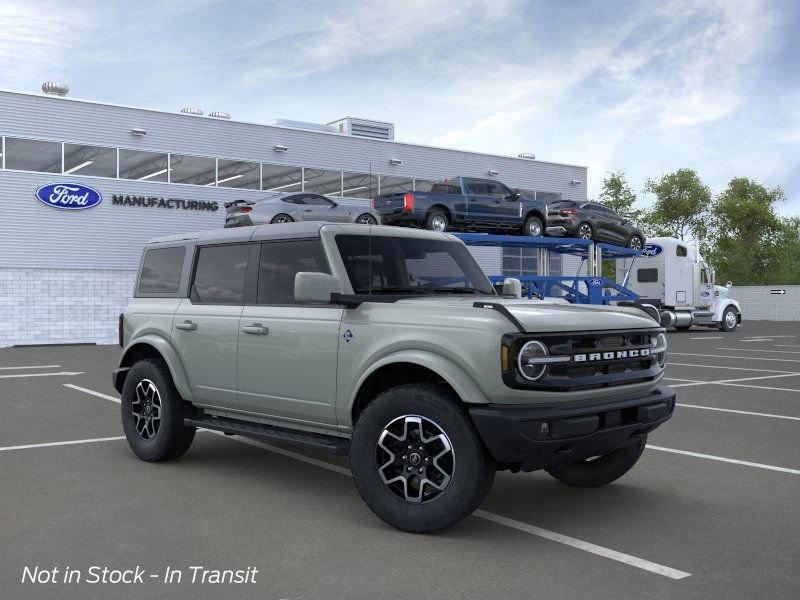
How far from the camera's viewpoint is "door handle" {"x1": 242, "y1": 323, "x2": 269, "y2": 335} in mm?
6071

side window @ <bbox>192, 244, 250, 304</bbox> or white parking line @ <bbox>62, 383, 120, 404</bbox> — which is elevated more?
side window @ <bbox>192, 244, 250, 304</bbox>

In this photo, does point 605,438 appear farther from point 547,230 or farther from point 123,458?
point 547,230

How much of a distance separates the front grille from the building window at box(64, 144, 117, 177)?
83.2 feet

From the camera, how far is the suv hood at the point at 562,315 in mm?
4895

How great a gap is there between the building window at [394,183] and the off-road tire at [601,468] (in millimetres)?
27952

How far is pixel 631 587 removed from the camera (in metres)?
4.06

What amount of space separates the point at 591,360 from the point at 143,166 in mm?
26154

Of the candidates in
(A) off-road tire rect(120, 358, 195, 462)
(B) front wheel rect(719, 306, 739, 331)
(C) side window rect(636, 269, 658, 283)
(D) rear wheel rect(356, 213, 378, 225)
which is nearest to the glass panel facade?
(C) side window rect(636, 269, 658, 283)

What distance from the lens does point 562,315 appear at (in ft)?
16.6

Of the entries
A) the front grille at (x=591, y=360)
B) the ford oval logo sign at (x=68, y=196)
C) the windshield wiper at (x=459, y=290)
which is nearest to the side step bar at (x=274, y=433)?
the windshield wiper at (x=459, y=290)

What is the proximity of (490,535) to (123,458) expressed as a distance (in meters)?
3.72

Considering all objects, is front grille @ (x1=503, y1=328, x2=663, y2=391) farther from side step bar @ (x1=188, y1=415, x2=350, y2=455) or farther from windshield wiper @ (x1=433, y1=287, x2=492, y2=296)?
side step bar @ (x1=188, y1=415, x2=350, y2=455)

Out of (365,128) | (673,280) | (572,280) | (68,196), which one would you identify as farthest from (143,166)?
(673,280)

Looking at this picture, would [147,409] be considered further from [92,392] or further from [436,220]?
[436,220]
